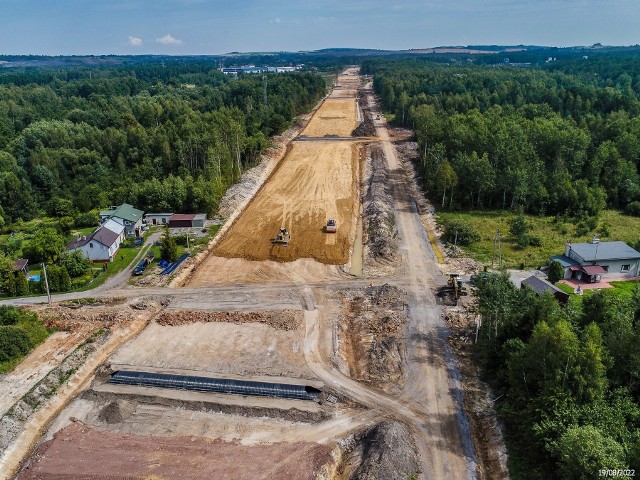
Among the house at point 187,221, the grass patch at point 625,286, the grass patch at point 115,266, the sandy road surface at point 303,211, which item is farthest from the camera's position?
the house at point 187,221

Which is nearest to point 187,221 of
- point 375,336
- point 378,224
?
point 378,224

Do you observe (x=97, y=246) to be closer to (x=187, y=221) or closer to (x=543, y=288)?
(x=187, y=221)

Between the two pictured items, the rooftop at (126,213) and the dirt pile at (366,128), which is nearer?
the rooftop at (126,213)

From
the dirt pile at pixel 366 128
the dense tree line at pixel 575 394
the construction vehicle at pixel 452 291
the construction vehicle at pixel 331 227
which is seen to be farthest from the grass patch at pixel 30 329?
the dirt pile at pixel 366 128

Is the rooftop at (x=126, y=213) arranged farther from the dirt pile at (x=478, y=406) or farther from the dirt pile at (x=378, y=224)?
the dirt pile at (x=478, y=406)

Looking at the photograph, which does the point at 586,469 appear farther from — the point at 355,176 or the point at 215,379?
the point at 355,176

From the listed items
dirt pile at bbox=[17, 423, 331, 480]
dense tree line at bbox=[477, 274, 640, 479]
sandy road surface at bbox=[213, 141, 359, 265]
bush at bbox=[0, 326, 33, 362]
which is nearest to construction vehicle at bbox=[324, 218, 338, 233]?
sandy road surface at bbox=[213, 141, 359, 265]

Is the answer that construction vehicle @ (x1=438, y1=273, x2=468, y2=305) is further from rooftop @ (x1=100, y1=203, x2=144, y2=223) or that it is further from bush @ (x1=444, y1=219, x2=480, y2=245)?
rooftop @ (x1=100, y1=203, x2=144, y2=223)
